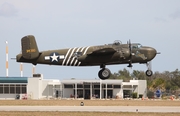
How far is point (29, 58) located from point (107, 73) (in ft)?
27.6

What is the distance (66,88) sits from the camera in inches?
4700

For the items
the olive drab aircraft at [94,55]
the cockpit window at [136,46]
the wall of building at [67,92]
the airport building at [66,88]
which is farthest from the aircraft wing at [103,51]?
the wall of building at [67,92]

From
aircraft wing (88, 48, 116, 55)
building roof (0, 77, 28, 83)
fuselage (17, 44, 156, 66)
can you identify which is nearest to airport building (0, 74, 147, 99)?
building roof (0, 77, 28, 83)

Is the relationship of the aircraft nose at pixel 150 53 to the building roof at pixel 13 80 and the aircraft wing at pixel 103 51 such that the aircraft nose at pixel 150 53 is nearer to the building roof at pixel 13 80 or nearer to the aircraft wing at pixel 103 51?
the aircraft wing at pixel 103 51

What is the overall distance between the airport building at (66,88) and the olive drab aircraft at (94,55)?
199ft

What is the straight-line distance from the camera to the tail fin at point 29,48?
48.9m

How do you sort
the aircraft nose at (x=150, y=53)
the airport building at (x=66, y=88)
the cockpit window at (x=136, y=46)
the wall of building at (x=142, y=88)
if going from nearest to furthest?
the aircraft nose at (x=150, y=53), the cockpit window at (x=136, y=46), the airport building at (x=66, y=88), the wall of building at (x=142, y=88)

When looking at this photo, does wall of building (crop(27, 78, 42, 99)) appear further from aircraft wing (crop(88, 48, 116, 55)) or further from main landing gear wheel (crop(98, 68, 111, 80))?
aircraft wing (crop(88, 48, 116, 55))

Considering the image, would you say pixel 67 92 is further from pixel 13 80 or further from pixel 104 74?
pixel 104 74

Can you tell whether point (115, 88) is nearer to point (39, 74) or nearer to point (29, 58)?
point (39, 74)

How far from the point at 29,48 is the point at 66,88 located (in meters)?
70.6

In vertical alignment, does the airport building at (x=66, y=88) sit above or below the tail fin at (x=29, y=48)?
below

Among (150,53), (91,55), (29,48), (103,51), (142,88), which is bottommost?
(142,88)

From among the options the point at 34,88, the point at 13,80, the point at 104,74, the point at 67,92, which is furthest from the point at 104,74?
the point at 67,92
